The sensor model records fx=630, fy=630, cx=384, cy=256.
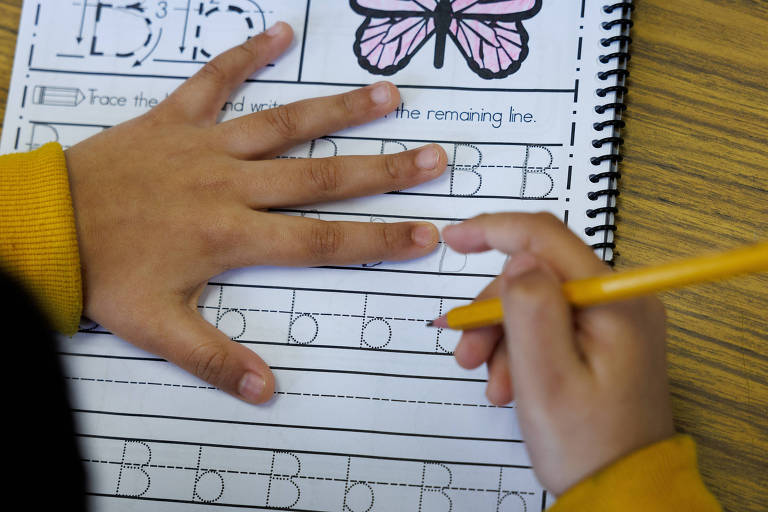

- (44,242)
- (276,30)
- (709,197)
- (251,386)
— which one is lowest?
(251,386)

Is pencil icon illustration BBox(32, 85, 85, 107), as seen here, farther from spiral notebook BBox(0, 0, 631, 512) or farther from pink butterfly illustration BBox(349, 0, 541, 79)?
pink butterfly illustration BBox(349, 0, 541, 79)

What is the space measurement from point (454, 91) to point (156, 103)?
1.02 feet

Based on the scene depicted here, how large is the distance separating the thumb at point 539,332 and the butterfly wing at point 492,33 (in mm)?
311

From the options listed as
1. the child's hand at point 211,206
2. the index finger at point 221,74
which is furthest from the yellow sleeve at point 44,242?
the index finger at point 221,74

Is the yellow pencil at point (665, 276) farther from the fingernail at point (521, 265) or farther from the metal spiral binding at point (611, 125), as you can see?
the metal spiral binding at point (611, 125)

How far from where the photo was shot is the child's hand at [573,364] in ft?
1.20

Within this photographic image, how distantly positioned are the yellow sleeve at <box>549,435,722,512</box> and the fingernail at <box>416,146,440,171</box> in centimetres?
31

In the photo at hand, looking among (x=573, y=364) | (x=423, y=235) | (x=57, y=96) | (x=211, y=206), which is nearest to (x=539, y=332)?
(x=573, y=364)

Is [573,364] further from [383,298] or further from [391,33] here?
[391,33]

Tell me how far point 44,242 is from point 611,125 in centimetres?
54

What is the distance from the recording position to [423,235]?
1.92 feet

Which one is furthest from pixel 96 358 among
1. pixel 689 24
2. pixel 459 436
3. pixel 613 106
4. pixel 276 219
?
pixel 689 24

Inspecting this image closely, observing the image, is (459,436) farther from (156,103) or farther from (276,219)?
(156,103)

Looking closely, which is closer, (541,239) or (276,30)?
(541,239)
